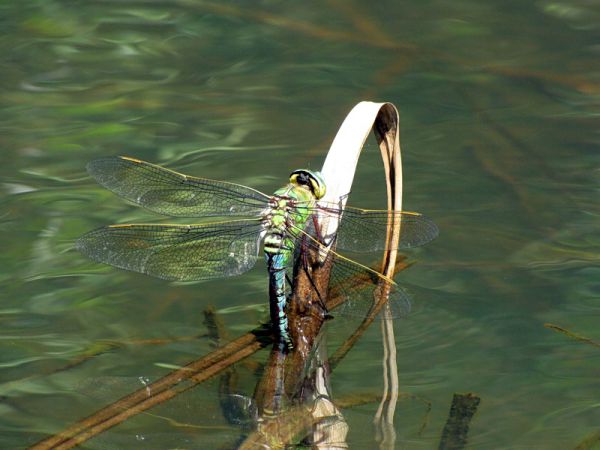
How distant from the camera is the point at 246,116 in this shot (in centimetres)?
629

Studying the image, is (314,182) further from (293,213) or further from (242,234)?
(242,234)

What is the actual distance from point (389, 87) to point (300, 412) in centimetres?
327

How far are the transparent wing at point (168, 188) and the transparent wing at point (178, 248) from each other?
5.1 inches

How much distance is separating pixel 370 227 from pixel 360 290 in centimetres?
26

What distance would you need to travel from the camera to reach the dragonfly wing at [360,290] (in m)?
3.80

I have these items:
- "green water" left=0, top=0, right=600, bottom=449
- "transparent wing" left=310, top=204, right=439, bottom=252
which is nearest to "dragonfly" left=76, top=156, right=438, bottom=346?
"transparent wing" left=310, top=204, right=439, bottom=252

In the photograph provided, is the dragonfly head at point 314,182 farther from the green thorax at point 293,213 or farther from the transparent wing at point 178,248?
the transparent wing at point 178,248

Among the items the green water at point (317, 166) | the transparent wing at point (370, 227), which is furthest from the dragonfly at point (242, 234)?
the green water at point (317, 166)

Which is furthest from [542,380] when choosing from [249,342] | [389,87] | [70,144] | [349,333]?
[70,144]

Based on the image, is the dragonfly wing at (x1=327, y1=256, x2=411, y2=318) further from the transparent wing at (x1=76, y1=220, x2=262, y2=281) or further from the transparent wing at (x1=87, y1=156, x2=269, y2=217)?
the transparent wing at (x1=87, y1=156, x2=269, y2=217)

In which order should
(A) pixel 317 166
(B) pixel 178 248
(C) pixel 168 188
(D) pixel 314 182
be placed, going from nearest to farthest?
(D) pixel 314 182 → (B) pixel 178 248 → (C) pixel 168 188 → (A) pixel 317 166

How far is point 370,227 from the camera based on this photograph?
3908mm

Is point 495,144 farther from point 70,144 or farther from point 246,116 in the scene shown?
point 70,144

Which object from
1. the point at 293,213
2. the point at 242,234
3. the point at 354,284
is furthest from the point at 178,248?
the point at 354,284
